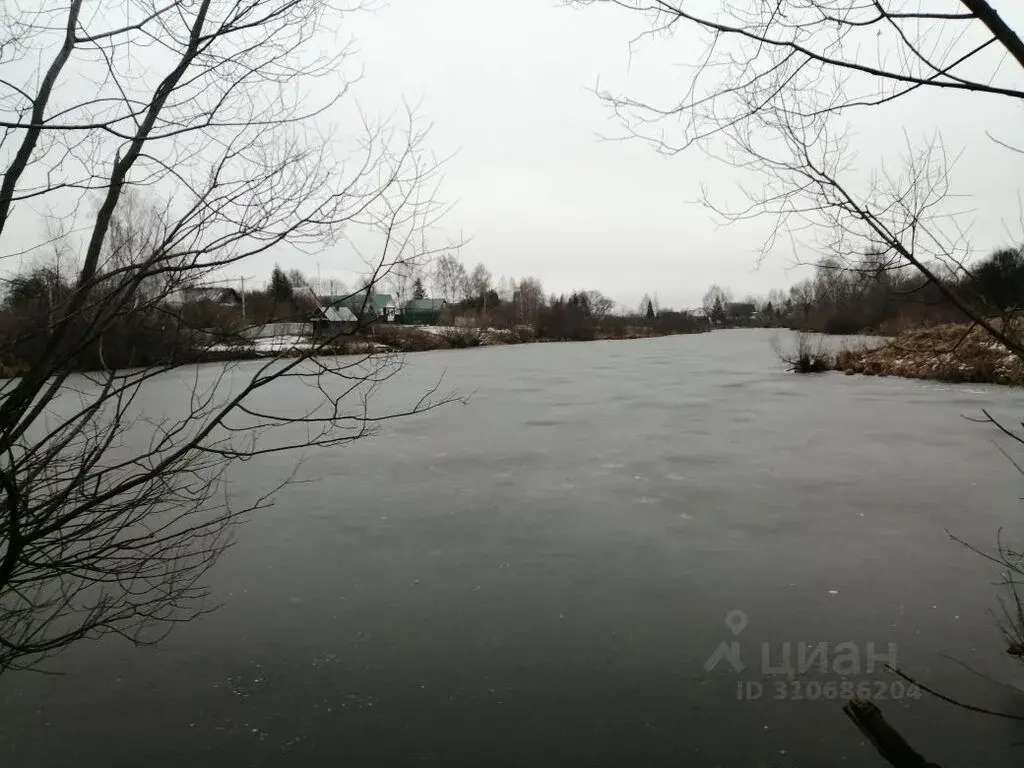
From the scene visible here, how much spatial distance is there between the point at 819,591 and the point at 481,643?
2.33 m

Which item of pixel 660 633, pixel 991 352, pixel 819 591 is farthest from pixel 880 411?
pixel 660 633

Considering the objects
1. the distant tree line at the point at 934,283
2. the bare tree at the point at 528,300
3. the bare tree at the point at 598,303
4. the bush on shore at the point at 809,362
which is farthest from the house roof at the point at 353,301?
the bare tree at the point at 598,303

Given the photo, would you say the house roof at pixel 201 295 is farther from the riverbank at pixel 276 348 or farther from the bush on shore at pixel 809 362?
the bush on shore at pixel 809 362

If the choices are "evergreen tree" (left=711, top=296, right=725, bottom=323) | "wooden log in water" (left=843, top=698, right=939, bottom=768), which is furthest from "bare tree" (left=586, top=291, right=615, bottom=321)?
"wooden log in water" (left=843, top=698, right=939, bottom=768)

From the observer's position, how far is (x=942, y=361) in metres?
16.2

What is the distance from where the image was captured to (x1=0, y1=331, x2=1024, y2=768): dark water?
10.5 ft

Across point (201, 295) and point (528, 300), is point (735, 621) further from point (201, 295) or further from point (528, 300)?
point (528, 300)

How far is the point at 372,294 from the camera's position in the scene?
2.49 m

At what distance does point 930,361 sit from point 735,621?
16266 millimetres

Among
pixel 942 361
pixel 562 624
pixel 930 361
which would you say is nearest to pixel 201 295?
pixel 562 624

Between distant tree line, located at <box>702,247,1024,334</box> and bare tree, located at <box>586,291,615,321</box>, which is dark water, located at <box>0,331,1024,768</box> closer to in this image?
distant tree line, located at <box>702,247,1024,334</box>

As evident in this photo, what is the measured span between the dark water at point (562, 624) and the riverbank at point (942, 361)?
9087 mm

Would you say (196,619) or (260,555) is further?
(260,555)

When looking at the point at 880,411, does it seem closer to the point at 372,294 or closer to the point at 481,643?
the point at 481,643
